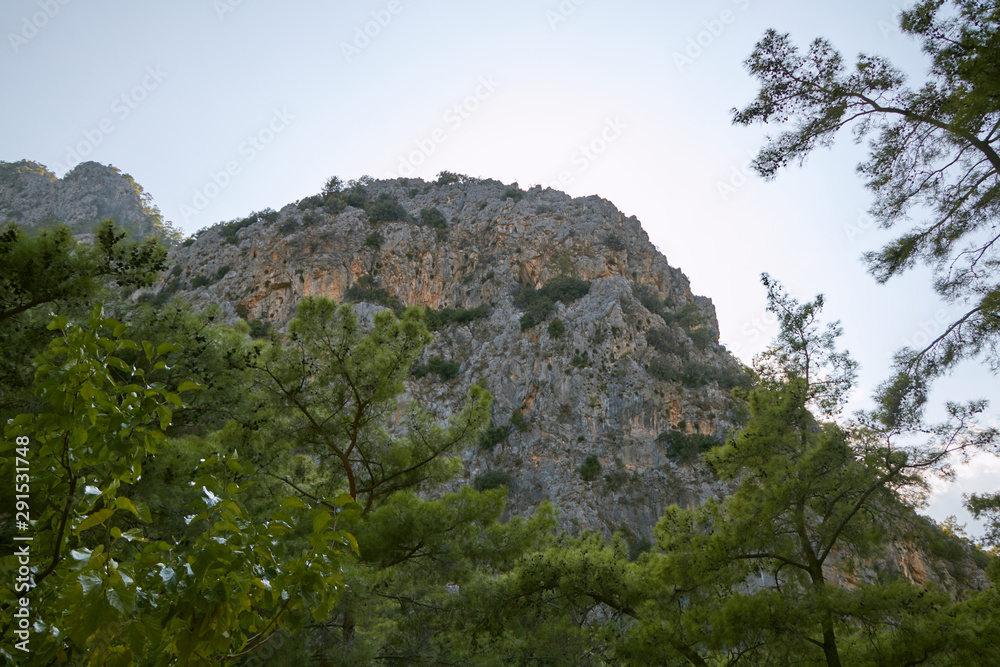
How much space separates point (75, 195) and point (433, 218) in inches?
1634

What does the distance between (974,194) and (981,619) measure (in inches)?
158

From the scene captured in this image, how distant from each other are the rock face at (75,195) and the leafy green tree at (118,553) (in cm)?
5806

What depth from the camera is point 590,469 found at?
2320 cm

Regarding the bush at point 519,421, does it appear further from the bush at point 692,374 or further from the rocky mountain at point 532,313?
the bush at point 692,374

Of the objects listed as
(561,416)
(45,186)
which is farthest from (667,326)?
(45,186)

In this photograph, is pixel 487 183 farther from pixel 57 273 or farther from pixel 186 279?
pixel 57 273

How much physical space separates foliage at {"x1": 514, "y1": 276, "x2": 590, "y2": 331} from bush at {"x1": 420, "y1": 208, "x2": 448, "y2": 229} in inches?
355

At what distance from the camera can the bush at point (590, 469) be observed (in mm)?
23125

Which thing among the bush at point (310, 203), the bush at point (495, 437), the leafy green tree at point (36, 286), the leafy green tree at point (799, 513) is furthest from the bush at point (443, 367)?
the leafy green tree at point (36, 286)

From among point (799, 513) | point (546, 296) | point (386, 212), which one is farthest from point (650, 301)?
point (799, 513)

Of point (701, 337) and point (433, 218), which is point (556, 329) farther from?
point (433, 218)

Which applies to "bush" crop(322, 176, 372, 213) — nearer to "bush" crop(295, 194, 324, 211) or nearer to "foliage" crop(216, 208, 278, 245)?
"bush" crop(295, 194, 324, 211)

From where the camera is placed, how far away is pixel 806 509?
7.55 metres

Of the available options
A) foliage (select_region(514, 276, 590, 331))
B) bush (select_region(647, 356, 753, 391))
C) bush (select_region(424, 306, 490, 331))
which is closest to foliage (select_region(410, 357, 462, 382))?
bush (select_region(424, 306, 490, 331))
